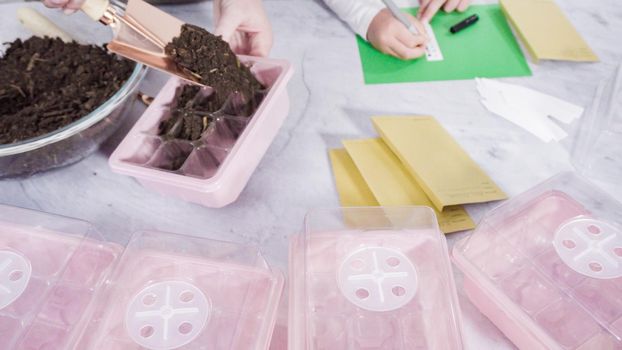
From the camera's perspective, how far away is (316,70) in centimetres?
94

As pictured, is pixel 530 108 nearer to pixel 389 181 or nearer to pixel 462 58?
pixel 462 58

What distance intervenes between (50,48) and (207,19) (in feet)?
1.09

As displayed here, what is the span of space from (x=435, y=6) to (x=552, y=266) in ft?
2.18

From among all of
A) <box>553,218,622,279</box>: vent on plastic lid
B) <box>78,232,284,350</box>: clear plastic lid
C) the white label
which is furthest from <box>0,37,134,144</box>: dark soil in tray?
<box>553,218,622,279</box>: vent on plastic lid

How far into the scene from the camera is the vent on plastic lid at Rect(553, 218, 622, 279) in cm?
51

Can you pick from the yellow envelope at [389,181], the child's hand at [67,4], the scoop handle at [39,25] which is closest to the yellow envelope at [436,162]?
the yellow envelope at [389,181]

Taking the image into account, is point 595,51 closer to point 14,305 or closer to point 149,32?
point 149,32

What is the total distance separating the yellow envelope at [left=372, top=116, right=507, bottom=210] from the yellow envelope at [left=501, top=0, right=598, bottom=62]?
0.31m

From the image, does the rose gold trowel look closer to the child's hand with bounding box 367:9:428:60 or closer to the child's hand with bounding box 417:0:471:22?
the child's hand with bounding box 367:9:428:60

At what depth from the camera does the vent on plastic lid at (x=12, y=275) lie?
0.52 m

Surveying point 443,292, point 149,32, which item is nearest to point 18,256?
point 149,32

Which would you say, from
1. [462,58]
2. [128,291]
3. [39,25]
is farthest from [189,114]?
[462,58]

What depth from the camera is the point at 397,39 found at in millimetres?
939

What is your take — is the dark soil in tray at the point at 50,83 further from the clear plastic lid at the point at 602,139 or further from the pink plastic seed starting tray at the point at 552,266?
the clear plastic lid at the point at 602,139
